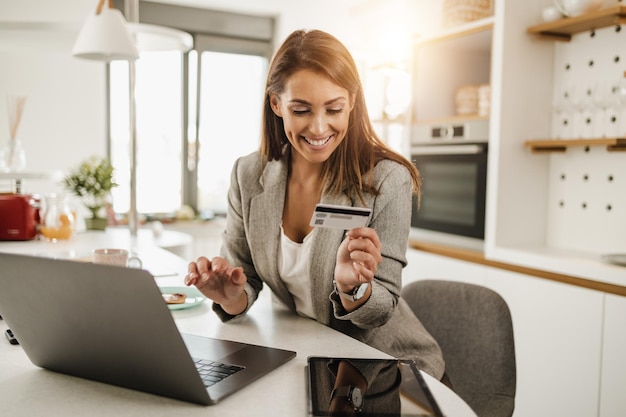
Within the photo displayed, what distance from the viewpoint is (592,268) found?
224 cm

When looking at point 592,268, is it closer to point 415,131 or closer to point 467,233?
point 467,233

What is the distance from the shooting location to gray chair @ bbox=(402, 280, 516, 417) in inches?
54.8

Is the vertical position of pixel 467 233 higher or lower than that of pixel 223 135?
lower

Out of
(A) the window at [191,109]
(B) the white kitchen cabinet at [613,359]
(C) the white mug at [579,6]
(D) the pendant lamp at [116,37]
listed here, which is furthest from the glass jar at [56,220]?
(C) the white mug at [579,6]

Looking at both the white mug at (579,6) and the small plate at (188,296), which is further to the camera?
the white mug at (579,6)

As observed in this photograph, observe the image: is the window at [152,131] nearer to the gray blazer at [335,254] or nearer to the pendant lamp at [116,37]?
the pendant lamp at [116,37]

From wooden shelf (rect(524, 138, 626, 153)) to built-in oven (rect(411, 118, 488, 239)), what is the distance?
237 millimetres

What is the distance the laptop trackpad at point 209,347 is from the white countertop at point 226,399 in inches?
2.0

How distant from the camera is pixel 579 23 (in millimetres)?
2508

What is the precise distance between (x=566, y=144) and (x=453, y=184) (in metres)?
0.67

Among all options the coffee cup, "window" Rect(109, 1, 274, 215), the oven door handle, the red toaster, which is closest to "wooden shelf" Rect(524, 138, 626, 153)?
the oven door handle

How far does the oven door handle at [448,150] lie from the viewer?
2898 millimetres

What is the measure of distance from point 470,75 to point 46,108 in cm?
272

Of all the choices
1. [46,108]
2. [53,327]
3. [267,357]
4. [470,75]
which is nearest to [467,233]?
[470,75]
